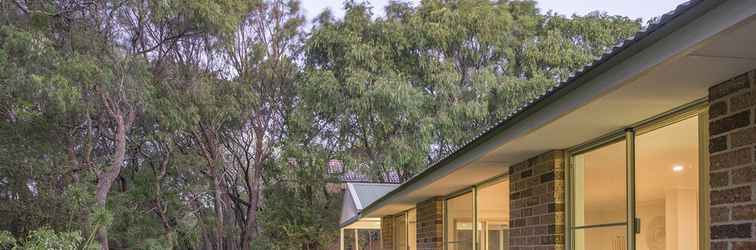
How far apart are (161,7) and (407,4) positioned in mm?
8465

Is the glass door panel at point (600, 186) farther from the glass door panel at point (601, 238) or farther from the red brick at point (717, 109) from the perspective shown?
the red brick at point (717, 109)

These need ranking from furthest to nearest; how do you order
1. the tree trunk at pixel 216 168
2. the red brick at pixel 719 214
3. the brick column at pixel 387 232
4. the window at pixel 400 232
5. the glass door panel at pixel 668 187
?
the tree trunk at pixel 216 168, the brick column at pixel 387 232, the window at pixel 400 232, the glass door panel at pixel 668 187, the red brick at pixel 719 214

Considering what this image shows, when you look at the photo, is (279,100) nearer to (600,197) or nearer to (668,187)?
(600,197)

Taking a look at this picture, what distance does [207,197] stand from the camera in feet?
80.1

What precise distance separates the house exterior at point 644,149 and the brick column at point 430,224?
219 centimetres

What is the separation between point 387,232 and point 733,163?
11.2 m

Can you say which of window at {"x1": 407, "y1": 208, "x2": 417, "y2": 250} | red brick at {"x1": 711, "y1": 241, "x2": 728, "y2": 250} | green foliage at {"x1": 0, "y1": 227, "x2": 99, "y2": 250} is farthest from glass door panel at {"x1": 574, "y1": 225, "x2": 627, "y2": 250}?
green foliage at {"x1": 0, "y1": 227, "x2": 99, "y2": 250}

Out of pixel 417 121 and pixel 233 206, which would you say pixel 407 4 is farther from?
pixel 233 206

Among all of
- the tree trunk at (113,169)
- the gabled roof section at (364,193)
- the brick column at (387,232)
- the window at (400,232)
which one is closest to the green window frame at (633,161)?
the window at (400,232)

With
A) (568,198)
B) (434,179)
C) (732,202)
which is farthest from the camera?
(434,179)

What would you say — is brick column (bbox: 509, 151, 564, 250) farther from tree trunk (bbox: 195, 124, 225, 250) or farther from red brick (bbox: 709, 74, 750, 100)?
tree trunk (bbox: 195, 124, 225, 250)

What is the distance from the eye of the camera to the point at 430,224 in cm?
991

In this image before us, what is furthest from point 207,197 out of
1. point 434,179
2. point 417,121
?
point 434,179

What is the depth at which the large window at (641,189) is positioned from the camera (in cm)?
387
